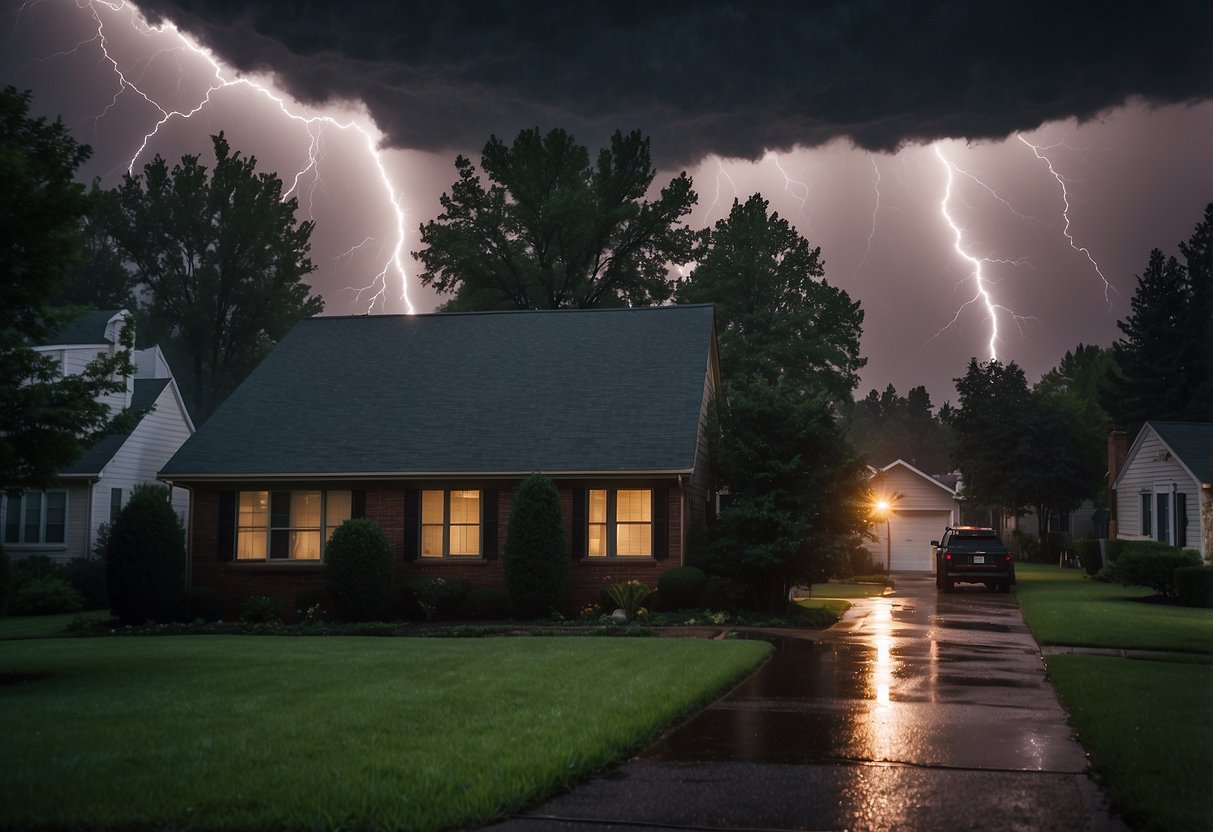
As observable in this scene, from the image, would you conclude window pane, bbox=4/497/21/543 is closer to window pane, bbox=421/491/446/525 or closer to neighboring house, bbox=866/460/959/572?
window pane, bbox=421/491/446/525

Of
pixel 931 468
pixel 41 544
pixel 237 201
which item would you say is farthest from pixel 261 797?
Result: pixel 931 468

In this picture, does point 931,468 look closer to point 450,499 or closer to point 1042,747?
point 450,499

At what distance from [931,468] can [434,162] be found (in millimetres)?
108648

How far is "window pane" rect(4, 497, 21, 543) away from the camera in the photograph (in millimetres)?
31281

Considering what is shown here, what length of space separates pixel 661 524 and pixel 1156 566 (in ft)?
39.0

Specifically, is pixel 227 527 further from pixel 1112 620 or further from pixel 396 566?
pixel 1112 620

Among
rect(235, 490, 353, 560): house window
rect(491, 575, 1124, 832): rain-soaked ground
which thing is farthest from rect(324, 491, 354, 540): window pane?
rect(491, 575, 1124, 832): rain-soaked ground

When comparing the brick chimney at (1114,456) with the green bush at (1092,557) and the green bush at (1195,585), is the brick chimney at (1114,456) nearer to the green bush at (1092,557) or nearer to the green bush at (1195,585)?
the green bush at (1092,557)

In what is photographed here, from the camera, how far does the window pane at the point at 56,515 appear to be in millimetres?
31203

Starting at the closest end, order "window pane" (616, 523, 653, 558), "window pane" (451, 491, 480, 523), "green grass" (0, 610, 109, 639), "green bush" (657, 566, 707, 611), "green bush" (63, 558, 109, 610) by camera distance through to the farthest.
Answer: "green grass" (0, 610, 109, 639), "green bush" (657, 566, 707, 611), "window pane" (616, 523, 653, 558), "window pane" (451, 491, 480, 523), "green bush" (63, 558, 109, 610)

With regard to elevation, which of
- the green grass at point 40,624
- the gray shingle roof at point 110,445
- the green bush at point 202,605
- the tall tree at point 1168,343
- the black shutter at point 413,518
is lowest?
the green grass at point 40,624

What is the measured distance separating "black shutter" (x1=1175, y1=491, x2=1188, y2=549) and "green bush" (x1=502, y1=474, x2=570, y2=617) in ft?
73.0

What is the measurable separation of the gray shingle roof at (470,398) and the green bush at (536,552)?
1144 mm

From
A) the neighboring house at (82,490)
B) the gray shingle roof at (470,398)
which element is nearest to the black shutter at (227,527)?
the gray shingle roof at (470,398)
